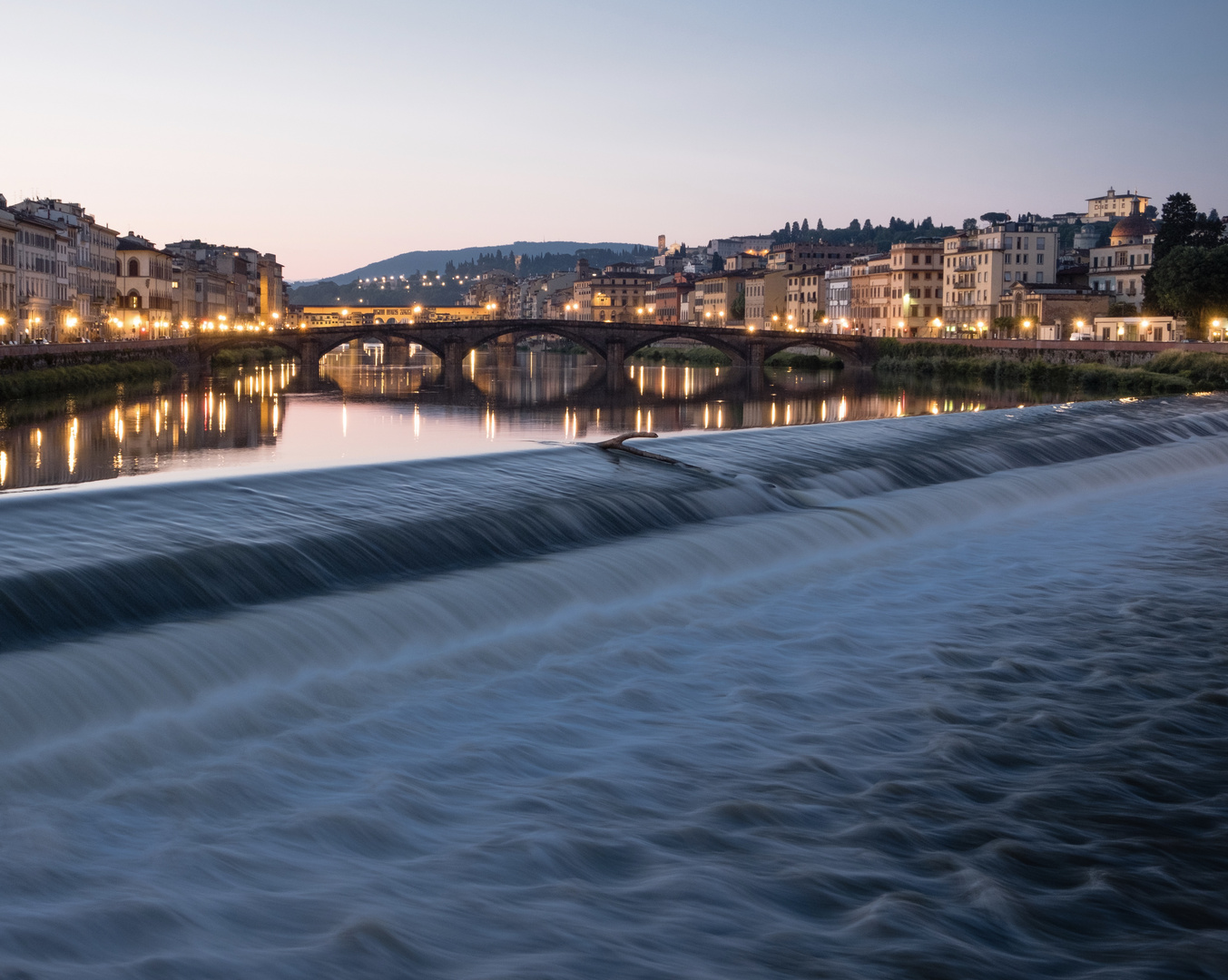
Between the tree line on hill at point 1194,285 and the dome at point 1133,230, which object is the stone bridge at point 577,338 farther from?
the dome at point 1133,230

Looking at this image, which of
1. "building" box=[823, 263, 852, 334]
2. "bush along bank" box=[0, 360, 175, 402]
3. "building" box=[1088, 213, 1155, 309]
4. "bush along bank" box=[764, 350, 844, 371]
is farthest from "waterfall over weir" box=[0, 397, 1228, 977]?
"building" box=[823, 263, 852, 334]

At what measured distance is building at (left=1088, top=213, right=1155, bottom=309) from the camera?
86750 millimetres

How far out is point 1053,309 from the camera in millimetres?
85938

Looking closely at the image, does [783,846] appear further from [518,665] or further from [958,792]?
[518,665]

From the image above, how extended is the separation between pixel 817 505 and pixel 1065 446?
352 inches

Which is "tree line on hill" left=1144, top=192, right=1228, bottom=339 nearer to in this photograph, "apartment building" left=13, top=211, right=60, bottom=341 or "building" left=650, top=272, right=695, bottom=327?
"apartment building" left=13, top=211, right=60, bottom=341

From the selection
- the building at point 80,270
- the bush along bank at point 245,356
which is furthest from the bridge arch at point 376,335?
the building at point 80,270

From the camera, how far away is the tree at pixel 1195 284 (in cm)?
6347

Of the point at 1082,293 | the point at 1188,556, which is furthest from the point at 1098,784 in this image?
the point at 1082,293

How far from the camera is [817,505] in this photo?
1510cm

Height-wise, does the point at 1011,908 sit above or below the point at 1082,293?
below

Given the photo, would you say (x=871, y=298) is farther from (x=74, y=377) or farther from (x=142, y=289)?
(x=74, y=377)

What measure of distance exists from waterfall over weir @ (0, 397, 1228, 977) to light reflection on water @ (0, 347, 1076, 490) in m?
9.10

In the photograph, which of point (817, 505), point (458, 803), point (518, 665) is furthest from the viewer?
point (817, 505)
